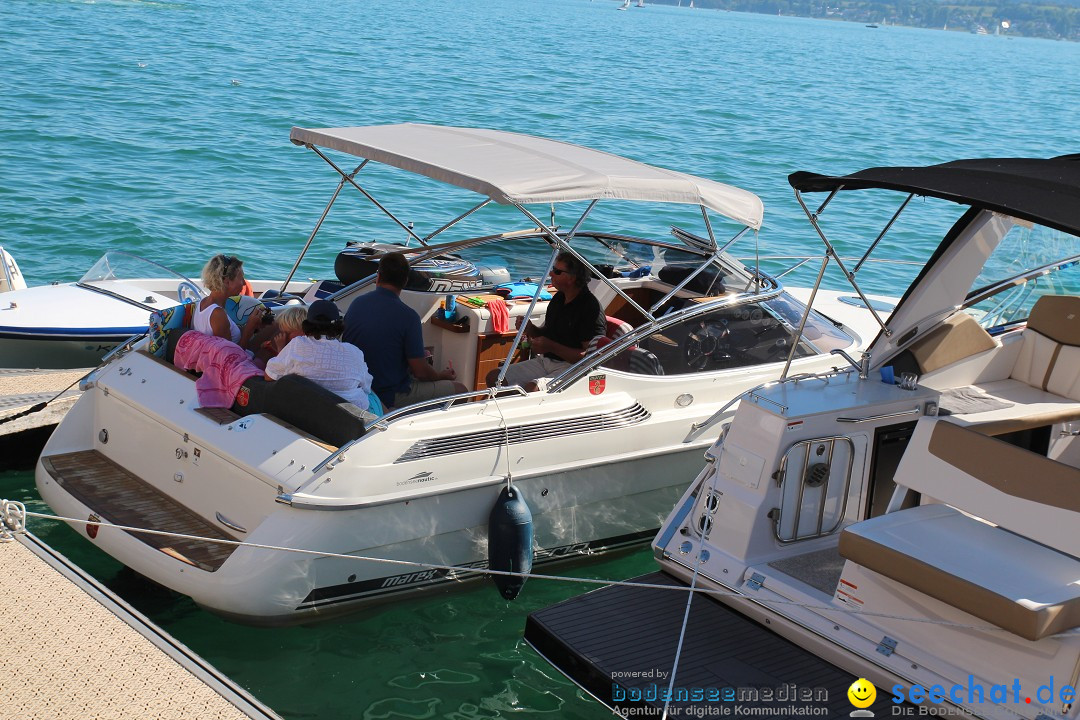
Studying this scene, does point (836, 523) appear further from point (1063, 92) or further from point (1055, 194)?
point (1063, 92)

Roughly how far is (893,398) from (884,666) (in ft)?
4.71

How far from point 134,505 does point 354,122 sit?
18427mm

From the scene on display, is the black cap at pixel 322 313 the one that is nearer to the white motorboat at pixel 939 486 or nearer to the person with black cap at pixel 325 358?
the person with black cap at pixel 325 358

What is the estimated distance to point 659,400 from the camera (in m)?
6.16

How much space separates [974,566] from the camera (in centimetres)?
410

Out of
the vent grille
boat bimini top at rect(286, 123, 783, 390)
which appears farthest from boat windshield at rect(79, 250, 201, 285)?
the vent grille

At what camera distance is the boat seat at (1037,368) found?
5531mm

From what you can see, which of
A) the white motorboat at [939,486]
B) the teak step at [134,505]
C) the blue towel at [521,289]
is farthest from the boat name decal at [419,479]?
the blue towel at [521,289]

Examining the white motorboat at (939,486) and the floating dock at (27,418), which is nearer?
the white motorboat at (939,486)

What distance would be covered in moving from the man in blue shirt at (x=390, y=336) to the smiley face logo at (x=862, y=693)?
9.11 ft

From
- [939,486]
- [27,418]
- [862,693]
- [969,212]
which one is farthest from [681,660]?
[27,418]

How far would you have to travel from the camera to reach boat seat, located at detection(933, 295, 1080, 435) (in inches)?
218

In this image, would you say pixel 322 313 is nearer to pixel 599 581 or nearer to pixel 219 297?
pixel 219 297

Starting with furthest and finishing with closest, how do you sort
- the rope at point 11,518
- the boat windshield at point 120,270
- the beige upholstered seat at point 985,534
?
1. the boat windshield at point 120,270
2. the rope at point 11,518
3. the beige upholstered seat at point 985,534
